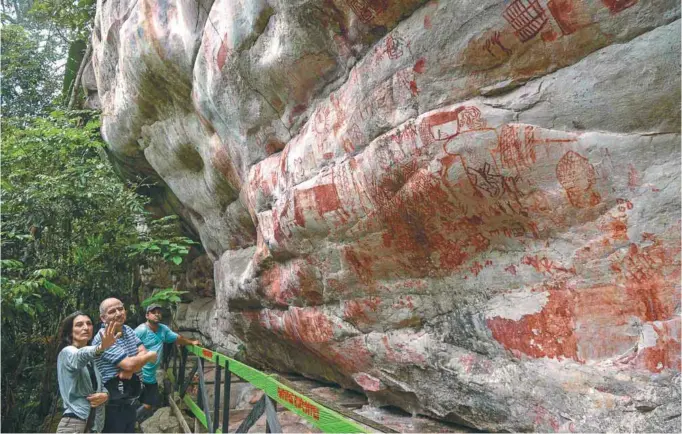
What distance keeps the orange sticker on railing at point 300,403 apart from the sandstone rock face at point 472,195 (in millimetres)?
1381

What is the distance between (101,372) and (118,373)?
0.14 metres

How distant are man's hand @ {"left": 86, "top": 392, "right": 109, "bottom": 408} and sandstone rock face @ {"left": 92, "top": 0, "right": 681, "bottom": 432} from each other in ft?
6.63

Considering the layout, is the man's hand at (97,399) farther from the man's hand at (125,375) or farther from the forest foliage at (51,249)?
the forest foliage at (51,249)

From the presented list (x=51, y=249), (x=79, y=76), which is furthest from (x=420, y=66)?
(x=79, y=76)

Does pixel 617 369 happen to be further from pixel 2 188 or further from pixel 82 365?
pixel 2 188

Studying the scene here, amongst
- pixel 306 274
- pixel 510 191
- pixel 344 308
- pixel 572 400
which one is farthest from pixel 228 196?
pixel 572 400

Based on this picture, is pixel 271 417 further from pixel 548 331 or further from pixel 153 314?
pixel 153 314

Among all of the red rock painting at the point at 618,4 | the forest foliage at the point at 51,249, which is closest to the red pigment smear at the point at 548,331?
the red rock painting at the point at 618,4

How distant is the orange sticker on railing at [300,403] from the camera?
237cm

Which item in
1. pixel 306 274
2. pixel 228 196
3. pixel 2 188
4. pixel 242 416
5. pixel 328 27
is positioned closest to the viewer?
pixel 328 27

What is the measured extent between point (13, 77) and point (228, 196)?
8.93 metres

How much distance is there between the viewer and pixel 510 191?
3070mm

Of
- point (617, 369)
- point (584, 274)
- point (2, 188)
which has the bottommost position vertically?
point (617, 369)

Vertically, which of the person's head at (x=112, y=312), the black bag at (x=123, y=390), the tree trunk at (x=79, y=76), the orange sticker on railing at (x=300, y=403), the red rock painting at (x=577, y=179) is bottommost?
the black bag at (x=123, y=390)
